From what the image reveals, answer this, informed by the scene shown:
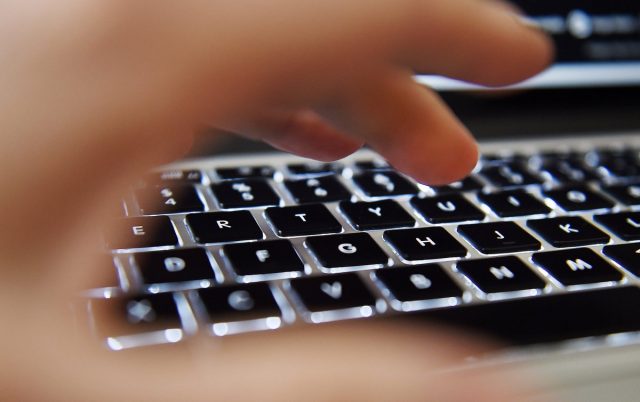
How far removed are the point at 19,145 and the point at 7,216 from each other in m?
0.02

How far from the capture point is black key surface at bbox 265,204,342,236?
38 cm

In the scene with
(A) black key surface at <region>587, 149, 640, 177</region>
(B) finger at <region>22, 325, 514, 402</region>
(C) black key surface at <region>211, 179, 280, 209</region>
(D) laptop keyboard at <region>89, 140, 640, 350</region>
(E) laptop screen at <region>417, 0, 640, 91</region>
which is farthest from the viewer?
(E) laptop screen at <region>417, 0, 640, 91</region>

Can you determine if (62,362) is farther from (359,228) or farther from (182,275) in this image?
(359,228)

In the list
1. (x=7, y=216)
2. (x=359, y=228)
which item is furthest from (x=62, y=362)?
(x=359, y=228)

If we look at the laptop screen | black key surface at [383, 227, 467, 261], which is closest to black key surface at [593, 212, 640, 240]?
black key surface at [383, 227, 467, 261]

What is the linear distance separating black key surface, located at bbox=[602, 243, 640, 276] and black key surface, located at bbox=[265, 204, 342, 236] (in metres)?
0.16

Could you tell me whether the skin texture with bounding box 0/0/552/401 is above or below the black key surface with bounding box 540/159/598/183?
above

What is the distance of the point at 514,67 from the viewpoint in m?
0.33

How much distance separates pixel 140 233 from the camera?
36 cm

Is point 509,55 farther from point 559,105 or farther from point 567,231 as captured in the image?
point 559,105

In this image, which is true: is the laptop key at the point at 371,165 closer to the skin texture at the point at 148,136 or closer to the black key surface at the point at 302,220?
the black key surface at the point at 302,220

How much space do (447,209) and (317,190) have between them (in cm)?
9

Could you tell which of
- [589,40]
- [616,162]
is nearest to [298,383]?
[616,162]

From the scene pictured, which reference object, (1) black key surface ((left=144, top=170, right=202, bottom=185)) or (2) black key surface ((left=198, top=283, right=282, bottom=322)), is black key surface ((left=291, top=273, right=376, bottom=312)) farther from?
(1) black key surface ((left=144, top=170, right=202, bottom=185))
